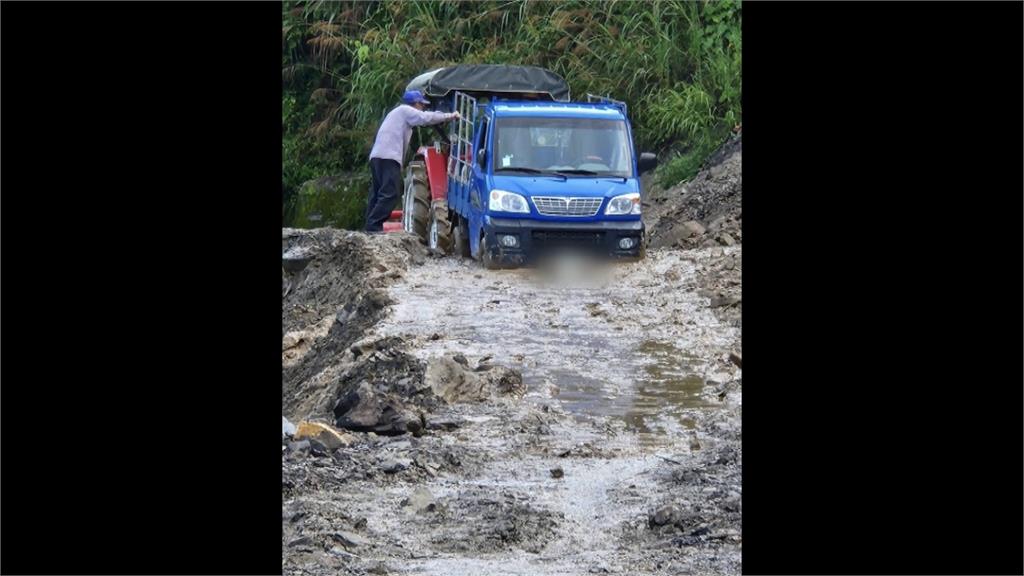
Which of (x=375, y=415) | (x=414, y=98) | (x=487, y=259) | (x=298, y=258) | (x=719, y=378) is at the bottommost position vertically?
(x=298, y=258)

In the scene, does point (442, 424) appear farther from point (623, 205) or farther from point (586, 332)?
point (623, 205)

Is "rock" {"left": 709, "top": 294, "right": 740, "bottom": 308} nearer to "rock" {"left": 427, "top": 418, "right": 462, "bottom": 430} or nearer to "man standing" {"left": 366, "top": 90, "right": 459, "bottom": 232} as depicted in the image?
"man standing" {"left": 366, "top": 90, "right": 459, "bottom": 232}

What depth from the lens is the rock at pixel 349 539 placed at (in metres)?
7.27

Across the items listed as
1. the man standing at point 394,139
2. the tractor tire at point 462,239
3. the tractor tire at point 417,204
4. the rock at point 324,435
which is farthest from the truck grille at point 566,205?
the rock at point 324,435

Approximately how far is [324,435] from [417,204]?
31.5 ft

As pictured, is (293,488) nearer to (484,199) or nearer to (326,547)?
(326,547)

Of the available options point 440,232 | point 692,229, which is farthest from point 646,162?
point 692,229

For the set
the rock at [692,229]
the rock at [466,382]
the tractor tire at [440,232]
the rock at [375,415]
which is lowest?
the rock at [692,229]

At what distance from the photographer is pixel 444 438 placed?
9930mm

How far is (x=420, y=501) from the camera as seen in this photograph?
8.18 m

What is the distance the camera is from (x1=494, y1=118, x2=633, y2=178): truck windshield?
16.7 meters

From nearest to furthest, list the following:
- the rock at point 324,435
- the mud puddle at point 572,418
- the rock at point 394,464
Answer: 1. the mud puddle at point 572,418
2. the rock at point 394,464
3. the rock at point 324,435

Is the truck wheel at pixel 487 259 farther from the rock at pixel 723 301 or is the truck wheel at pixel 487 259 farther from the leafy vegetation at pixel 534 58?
the leafy vegetation at pixel 534 58

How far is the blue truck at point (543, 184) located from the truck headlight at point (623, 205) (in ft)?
0.04
